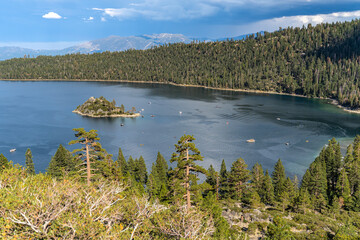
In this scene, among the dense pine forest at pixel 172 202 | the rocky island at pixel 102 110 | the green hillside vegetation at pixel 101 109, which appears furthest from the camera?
the green hillside vegetation at pixel 101 109

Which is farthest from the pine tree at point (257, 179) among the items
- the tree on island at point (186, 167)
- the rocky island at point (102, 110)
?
the rocky island at point (102, 110)

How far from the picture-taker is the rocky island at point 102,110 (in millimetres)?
179500

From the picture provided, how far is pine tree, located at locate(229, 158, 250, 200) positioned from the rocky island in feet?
391

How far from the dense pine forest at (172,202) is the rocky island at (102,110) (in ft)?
327

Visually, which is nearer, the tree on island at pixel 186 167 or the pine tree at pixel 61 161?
the tree on island at pixel 186 167

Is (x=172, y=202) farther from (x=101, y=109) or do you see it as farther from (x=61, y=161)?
(x=101, y=109)

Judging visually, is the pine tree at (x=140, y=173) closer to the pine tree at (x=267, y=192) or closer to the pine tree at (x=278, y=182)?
the pine tree at (x=267, y=192)

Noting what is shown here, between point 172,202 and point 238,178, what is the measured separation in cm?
2887

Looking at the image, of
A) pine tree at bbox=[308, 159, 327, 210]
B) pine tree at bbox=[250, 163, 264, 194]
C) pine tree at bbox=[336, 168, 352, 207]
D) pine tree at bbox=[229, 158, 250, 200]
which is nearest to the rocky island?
pine tree at bbox=[250, 163, 264, 194]

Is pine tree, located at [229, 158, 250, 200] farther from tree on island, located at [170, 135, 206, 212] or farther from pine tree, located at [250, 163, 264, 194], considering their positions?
tree on island, located at [170, 135, 206, 212]

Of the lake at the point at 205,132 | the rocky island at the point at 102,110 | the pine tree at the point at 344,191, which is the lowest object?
the pine tree at the point at 344,191

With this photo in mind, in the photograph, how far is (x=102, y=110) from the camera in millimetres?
182000

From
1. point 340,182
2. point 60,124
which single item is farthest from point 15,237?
point 60,124

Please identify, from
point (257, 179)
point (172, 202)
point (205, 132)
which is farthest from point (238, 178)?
point (205, 132)
